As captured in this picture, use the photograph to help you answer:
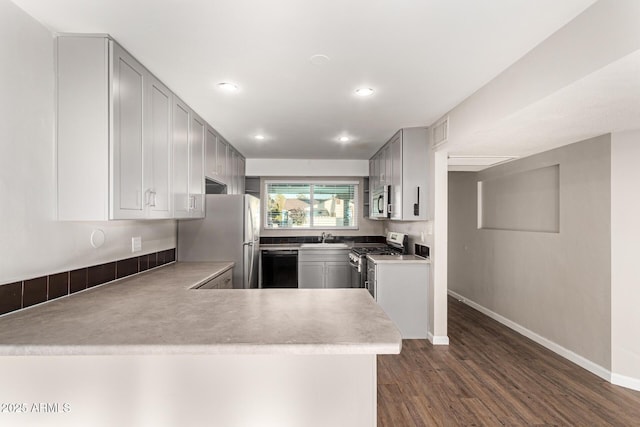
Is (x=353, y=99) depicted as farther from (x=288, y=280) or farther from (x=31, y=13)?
(x=288, y=280)

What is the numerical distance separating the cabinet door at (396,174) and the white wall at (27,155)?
10.1 feet

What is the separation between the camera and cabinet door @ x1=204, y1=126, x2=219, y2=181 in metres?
3.51

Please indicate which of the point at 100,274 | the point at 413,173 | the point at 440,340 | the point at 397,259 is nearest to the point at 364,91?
the point at 413,173

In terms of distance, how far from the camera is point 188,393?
4.66 ft

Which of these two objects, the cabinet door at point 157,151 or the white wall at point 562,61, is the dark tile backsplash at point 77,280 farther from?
the white wall at point 562,61

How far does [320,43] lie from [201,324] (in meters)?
1.62

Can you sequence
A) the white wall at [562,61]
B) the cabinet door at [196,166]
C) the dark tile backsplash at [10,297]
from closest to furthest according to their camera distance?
1. the white wall at [562,61]
2. the dark tile backsplash at [10,297]
3. the cabinet door at [196,166]

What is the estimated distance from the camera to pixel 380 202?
4.54 m

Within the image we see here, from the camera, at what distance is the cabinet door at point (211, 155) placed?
3507 mm

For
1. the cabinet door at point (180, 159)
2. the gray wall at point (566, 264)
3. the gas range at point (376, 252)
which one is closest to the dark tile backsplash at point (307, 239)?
the gas range at point (376, 252)

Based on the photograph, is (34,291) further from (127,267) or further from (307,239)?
(307,239)

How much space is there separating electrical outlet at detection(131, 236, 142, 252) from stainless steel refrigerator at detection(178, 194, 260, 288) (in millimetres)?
779

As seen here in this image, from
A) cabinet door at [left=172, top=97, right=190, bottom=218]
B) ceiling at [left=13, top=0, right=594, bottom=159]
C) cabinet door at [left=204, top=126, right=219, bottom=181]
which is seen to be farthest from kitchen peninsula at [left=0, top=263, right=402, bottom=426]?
cabinet door at [left=204, top=126, right=219, bottom=181]

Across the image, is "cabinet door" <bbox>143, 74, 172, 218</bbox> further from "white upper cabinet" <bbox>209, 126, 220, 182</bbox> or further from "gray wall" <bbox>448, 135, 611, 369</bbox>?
"gray wall" <bbox>448, 135, 611, 369</bbox>
